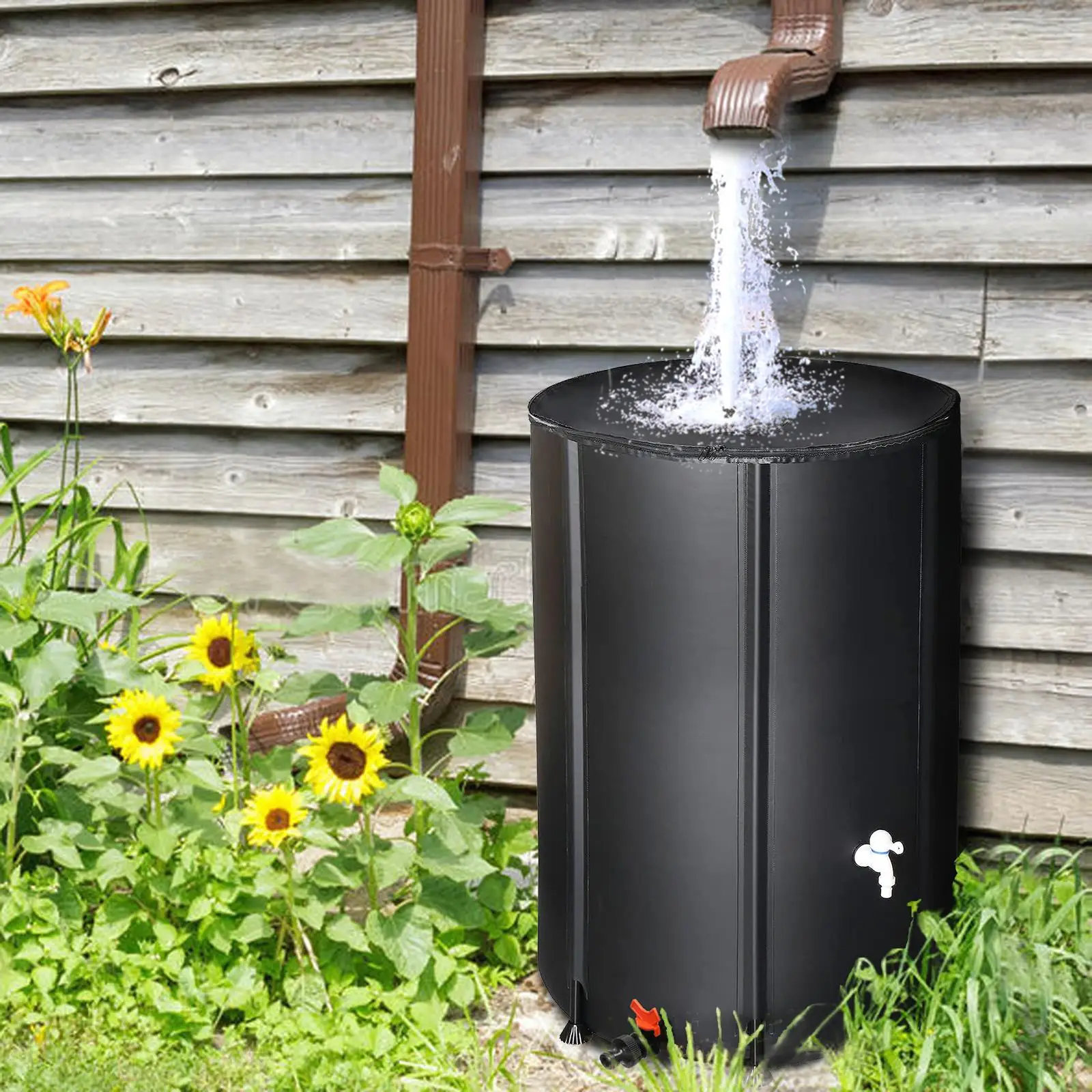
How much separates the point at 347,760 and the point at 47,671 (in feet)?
1.96

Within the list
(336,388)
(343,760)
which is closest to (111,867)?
(343,760)

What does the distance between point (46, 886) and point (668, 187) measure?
177cm

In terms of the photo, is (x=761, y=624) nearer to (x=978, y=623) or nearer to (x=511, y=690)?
(x=978, y=623)

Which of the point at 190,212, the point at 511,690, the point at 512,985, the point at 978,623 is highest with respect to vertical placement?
the point at 190,212

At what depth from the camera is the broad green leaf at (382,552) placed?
2.31 m

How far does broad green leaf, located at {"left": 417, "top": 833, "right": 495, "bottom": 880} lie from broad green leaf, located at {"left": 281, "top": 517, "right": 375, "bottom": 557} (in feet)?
1.74

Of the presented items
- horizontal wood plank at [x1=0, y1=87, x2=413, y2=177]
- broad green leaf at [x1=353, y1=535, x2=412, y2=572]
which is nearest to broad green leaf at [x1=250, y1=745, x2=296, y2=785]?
broad green leaf at [x1=353, y1=535, x2=412, y2=572]

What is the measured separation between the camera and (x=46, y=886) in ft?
8.66

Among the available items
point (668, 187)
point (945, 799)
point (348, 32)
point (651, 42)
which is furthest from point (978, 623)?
point (348, 32)

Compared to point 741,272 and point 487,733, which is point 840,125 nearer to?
point 741,272

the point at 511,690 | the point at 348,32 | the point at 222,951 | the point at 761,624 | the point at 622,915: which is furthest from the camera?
the point at 511,690

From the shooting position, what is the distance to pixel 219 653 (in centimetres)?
253

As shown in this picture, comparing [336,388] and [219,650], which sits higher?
[336,388]

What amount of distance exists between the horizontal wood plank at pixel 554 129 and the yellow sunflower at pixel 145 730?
1248mm
